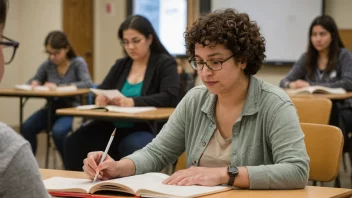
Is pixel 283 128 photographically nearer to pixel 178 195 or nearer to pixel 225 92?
pixel 225 92

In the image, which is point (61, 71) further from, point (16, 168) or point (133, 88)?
point (16, 168)

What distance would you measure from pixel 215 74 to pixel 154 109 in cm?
201

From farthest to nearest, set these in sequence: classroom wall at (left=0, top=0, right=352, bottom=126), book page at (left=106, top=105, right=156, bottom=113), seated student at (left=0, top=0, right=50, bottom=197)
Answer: classroom wall at (left=0, top=0, right=352, bottom=126) < book page at (left=106, top=105, right=156, bottom=113) < seated student at (left=0, top=0, right=50, bottom=197)

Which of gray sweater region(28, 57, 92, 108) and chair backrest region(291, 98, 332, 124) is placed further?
gray sweater region(28, 57, 92, 108)

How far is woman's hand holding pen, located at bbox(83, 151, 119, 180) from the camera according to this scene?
2.11m

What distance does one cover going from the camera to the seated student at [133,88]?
166 inches

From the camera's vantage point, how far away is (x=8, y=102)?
27.5 feet

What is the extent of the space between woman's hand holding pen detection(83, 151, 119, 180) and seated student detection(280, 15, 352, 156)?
11.0 feet

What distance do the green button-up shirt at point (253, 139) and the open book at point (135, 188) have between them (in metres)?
0.22

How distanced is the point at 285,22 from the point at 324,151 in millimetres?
5101

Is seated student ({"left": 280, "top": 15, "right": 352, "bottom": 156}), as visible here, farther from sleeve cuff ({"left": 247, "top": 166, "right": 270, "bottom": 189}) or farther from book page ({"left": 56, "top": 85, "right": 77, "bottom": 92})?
sleeve cuff ({"left": 247, "top": 166, "right": 270, "bottom": 189})

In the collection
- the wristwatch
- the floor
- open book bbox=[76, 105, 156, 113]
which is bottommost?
the floor

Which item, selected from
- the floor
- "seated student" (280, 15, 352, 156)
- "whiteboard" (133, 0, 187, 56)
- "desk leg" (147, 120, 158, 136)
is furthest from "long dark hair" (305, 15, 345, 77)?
"whiteboard" (133, 0, 187, 56)

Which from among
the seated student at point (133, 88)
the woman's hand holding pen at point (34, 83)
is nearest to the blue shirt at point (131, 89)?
the seated student at point (133, 88)
